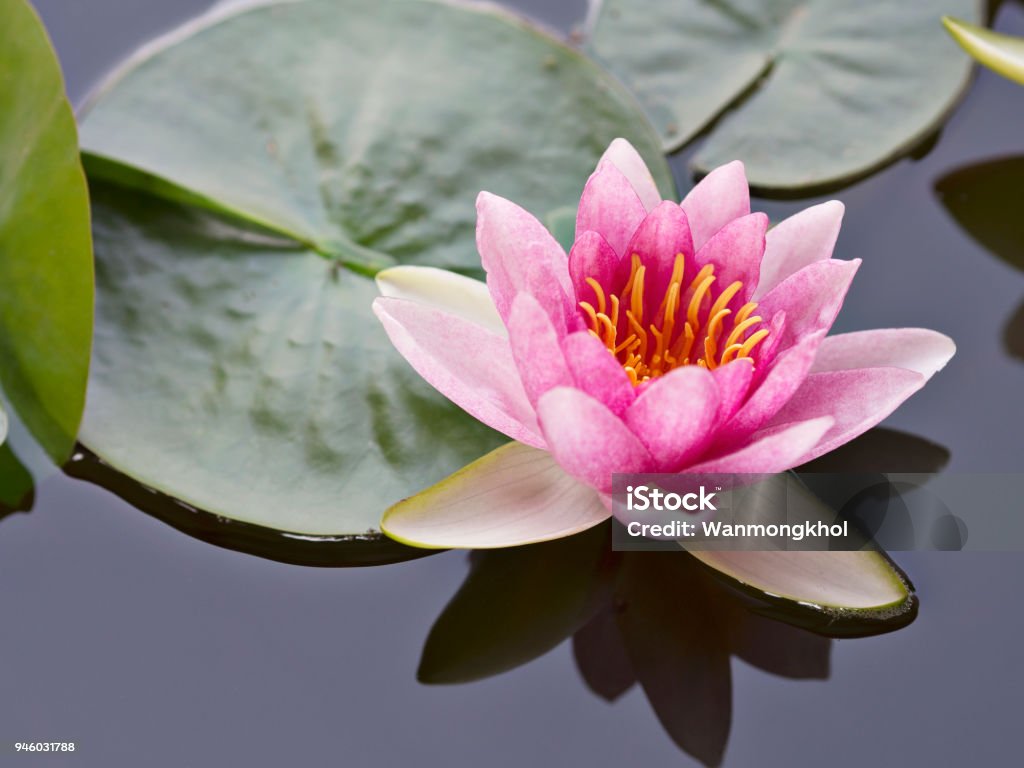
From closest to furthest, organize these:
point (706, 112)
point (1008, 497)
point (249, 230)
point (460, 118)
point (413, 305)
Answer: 1. point (413, 305)
2. point (1008, 497)
3. point (249, 230)
4. point (460, 118)
5. point (706, 112)

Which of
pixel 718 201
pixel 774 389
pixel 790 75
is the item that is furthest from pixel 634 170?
pixel 790 75

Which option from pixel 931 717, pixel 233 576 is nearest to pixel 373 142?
pixel 233 576

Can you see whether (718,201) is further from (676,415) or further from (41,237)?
(41,237)

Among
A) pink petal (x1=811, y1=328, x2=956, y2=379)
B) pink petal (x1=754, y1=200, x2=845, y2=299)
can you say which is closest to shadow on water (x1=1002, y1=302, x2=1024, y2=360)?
pink petal (x1=811, y1=328, x2=956, y2=379)

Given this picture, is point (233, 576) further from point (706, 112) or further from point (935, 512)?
point (706, 112)

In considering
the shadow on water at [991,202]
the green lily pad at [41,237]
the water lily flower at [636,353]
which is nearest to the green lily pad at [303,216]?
the green lily pad at [41,237]

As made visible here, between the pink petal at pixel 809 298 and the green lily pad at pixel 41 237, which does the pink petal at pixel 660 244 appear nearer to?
the pink petal at pixel 809 298
